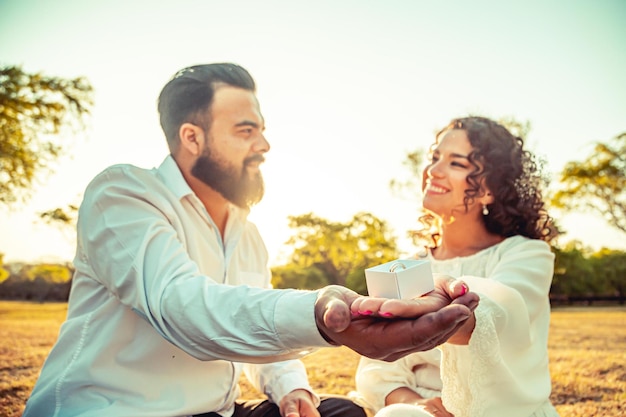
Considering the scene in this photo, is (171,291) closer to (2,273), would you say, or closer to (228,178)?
(228,178)

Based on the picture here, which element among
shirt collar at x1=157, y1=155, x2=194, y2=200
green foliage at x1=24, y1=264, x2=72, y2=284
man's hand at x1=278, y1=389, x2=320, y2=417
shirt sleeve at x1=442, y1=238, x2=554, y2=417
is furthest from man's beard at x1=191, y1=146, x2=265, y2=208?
green foliage at x1=24, y1=264, x2=72, y2=284

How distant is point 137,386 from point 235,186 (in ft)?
3.93

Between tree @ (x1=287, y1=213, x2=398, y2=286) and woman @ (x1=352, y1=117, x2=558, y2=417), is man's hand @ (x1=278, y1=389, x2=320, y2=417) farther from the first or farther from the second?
tree @ (x1=287, y1=213, x2=398, y2=286)

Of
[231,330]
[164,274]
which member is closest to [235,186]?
[164,274]

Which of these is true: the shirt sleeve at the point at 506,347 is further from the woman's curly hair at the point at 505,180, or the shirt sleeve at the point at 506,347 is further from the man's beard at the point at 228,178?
the man's beard at the point at 228,178

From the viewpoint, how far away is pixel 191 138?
282cm

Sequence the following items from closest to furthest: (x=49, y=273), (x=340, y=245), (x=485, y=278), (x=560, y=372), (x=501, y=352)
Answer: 1. (x=501, y=352)
2. (x=485, y=278)
3. (x=560, y=372)
4. (x=340, y=245)
5. (x=49, y=273)

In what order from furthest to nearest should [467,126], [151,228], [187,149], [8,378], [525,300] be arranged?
[8,378]
[467,126]
[187,149]
[525,300]
[151,228]

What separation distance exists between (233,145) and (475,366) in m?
Answer: 1.70

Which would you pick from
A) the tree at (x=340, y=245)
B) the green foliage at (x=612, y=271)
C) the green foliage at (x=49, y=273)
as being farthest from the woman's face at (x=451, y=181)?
the green foliage at (x=49, y=273)

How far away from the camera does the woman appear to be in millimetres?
2172

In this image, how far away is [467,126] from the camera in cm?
320

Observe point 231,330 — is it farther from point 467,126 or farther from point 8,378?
point 8,378

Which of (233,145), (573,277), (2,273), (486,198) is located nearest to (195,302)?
(233,145)
